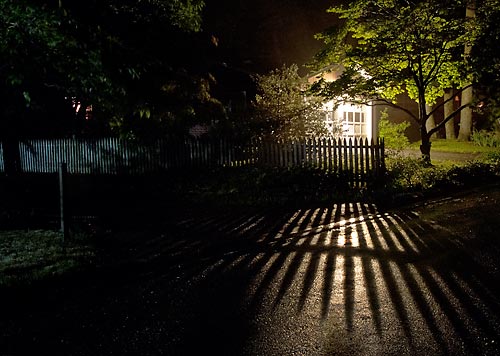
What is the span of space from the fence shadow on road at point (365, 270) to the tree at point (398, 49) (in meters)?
5.98

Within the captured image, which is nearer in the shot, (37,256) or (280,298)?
(280,298)

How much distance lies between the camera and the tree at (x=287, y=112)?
617 inches

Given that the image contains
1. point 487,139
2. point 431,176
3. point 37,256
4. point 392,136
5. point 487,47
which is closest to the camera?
point 37,256

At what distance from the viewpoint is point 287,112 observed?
51.5 feet

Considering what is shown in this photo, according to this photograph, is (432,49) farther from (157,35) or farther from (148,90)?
(148,90)

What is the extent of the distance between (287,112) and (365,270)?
10524mm

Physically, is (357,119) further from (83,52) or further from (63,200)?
(83,52)

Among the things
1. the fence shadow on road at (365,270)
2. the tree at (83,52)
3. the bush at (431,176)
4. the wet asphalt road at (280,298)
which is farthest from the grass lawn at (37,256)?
the bush at (431,176)

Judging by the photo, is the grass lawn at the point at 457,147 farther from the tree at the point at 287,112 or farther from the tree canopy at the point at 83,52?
the tree canopy at the point at 83,52

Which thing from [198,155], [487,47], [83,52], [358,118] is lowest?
[198,155]

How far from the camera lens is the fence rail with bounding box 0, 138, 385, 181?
12.0 metres

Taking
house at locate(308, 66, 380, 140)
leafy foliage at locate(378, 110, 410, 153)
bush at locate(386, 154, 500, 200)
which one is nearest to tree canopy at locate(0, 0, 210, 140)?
bush at locate(386, 154, 500, 200)

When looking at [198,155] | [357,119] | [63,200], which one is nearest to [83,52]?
[63,200]

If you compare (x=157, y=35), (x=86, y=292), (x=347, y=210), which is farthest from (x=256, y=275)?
(x=157, y=35)
